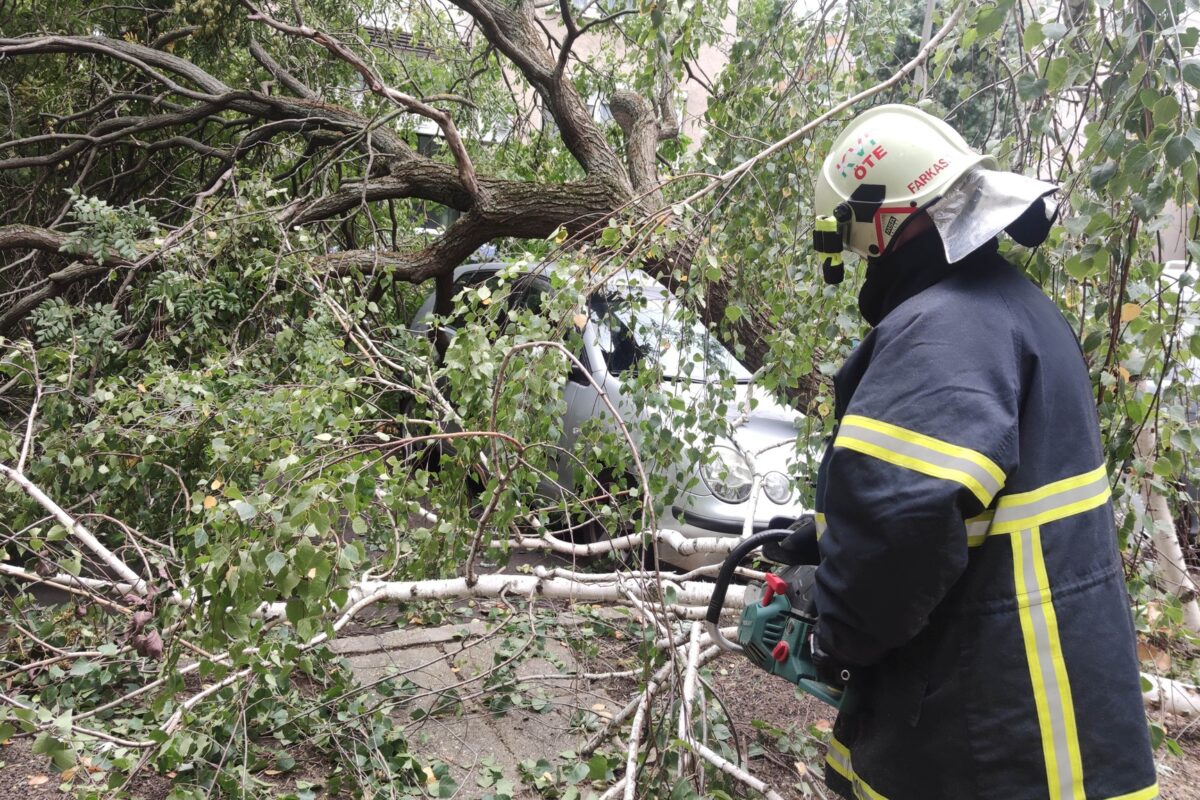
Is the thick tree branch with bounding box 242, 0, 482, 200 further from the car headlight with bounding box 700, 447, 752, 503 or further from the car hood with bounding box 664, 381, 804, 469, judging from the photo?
the car headlight with bounding box 700, 447, 752, 503

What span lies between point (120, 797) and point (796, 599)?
6.28ft

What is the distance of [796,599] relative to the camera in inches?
68.6

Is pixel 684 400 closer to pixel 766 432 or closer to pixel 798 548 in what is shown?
pixel 798 548

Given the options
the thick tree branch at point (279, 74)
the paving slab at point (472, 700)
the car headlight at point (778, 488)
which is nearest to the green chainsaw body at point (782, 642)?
the paving slab at point (472, 700)

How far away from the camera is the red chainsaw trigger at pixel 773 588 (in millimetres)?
1776

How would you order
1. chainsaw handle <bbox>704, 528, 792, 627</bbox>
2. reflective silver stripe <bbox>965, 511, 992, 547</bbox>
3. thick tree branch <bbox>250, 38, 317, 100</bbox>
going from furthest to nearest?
thick tree branch <bbox>250, 38, 317, 100</bbox> → chainsaw handle <bbox>704, 528, 792, 627</bbox> → reflective silver stripe <bbox>965, 511, 992, 547</bbox>

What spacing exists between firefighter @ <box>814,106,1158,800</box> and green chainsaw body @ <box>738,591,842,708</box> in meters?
0.14

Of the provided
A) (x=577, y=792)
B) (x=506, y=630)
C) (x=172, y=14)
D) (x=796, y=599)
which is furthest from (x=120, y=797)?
(x=172, y=14)

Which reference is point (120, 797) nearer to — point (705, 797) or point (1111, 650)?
point (705, 797)

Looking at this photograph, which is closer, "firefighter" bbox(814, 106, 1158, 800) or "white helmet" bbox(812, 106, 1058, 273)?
"firefighter" bbox(814, 106, 1158, 800)

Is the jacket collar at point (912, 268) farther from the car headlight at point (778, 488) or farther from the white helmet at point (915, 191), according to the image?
the car headlight at point (778, 488)

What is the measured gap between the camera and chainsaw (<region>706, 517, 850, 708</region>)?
1721 millimetres

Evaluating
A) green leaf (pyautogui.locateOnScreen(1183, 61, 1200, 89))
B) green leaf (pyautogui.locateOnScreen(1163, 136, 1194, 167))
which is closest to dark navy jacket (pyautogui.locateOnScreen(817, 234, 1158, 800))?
green leaf (pyautogui.locateOnScreen(1163, 136, 1194, 167))

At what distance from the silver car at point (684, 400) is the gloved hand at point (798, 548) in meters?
0.63
